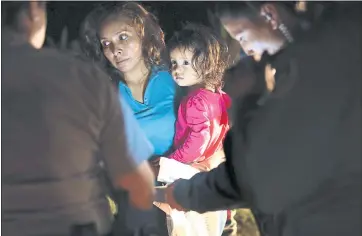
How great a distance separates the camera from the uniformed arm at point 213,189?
1.45 meters

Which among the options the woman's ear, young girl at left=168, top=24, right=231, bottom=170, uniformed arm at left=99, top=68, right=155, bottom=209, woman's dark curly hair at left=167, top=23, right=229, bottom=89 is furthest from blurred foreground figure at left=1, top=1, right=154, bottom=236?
the woman's ear

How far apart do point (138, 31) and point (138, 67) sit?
9 centimetres

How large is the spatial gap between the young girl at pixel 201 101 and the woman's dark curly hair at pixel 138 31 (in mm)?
34

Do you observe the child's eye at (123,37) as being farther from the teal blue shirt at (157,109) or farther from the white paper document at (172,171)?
the white paper document at (172,171)

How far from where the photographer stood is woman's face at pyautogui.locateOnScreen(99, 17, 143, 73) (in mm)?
1439

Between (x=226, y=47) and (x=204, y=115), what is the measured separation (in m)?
0.18

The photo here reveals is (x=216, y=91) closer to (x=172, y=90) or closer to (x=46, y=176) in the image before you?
(x=172, y=90)

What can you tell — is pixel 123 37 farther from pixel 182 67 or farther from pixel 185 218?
pixel 185 218

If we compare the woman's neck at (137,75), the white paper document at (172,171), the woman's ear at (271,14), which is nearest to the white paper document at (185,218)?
the white paper document at (172,171)

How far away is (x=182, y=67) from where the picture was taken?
1.45 metres

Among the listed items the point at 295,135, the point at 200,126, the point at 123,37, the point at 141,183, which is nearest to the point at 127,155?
the point at 141,183

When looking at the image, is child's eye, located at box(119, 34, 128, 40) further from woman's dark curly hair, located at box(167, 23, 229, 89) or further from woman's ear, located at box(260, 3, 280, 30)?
woman's ear, located at box(260, 3, 280, 30)

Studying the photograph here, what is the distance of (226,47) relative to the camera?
1455mm

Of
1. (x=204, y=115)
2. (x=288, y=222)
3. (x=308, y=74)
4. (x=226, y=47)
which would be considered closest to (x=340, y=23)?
(x=308, y=74)
